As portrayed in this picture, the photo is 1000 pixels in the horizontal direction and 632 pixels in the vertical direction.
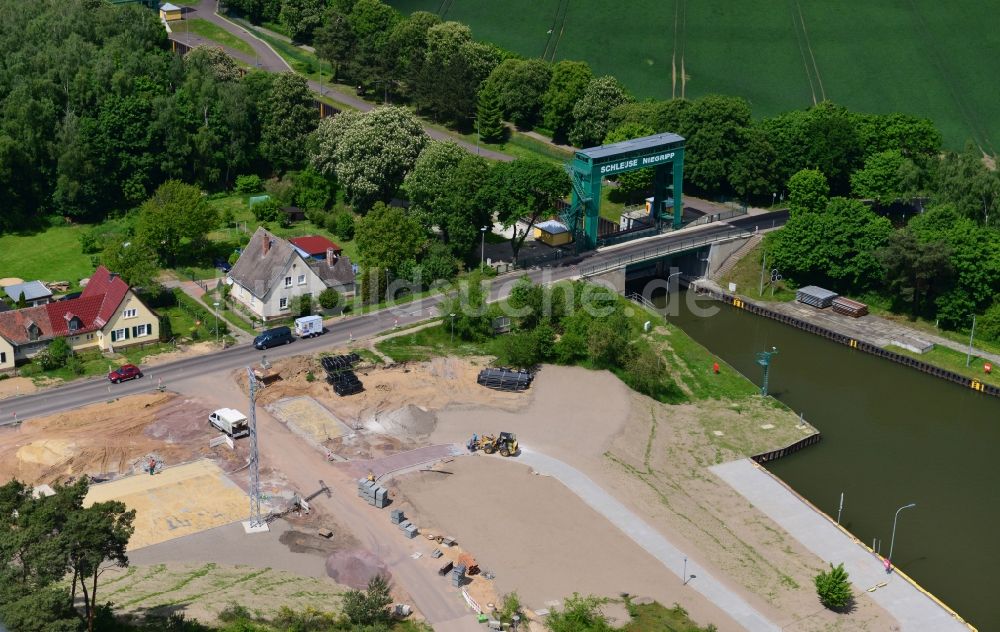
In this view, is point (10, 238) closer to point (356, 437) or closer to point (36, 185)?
point (36, 185)

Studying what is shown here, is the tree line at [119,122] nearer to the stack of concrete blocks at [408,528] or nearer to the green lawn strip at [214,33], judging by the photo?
the green lawn strip at [214,33]

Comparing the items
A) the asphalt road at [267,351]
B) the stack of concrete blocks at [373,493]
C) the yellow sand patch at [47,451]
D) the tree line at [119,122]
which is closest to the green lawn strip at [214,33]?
the tree line at [119,122]

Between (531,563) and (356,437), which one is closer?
(531,563)

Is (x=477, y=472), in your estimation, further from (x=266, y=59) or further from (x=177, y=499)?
(x=266, y=59)

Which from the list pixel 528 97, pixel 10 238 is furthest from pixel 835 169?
pixel 10 238

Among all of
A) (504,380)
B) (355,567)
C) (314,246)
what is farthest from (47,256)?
(355,567)

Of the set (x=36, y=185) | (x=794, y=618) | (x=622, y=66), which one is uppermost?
(x=622, y=66)
